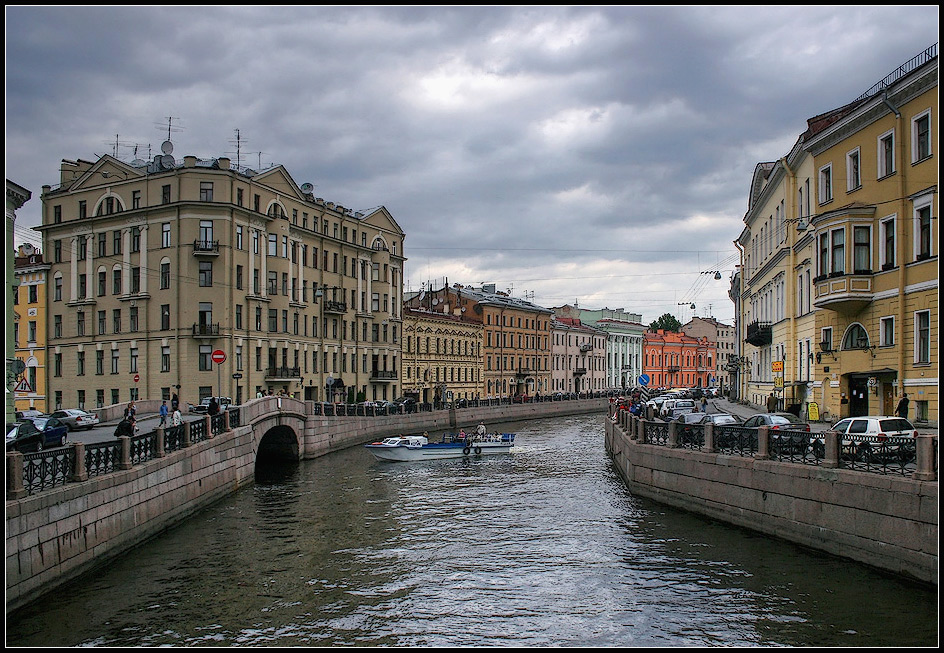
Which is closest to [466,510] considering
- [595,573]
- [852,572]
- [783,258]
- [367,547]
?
[367,547]

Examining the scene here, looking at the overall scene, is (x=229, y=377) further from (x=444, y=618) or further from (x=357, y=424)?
(x=444, y=618)

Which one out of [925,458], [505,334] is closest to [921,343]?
[925,458]

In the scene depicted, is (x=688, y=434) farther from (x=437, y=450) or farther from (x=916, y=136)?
(x=437, y=450)

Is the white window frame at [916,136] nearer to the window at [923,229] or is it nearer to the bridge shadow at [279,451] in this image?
the window at [923,229]

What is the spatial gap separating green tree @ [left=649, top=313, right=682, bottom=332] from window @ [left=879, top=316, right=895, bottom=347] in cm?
11778

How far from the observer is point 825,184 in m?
31.2

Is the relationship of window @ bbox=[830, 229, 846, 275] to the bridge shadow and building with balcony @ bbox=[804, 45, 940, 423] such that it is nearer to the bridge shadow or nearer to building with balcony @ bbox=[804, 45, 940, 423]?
building with balcony @ bbox=[804, 45, 940, 423]

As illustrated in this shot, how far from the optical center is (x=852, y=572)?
53.4 ft

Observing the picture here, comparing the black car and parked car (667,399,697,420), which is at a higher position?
the black car

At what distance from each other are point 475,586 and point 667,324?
134m

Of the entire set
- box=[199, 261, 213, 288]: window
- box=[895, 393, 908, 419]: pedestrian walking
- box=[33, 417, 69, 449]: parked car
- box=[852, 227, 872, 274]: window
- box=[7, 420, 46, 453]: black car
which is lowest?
box=[33, 417, 69, 449]: parked car

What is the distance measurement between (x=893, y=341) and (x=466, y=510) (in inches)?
615

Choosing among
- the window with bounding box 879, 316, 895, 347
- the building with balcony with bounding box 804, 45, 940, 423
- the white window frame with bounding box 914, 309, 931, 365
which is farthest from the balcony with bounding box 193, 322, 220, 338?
the white window frame with bounding box 914, 309, 931, 365

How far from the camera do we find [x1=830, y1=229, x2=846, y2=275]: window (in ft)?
91.2
